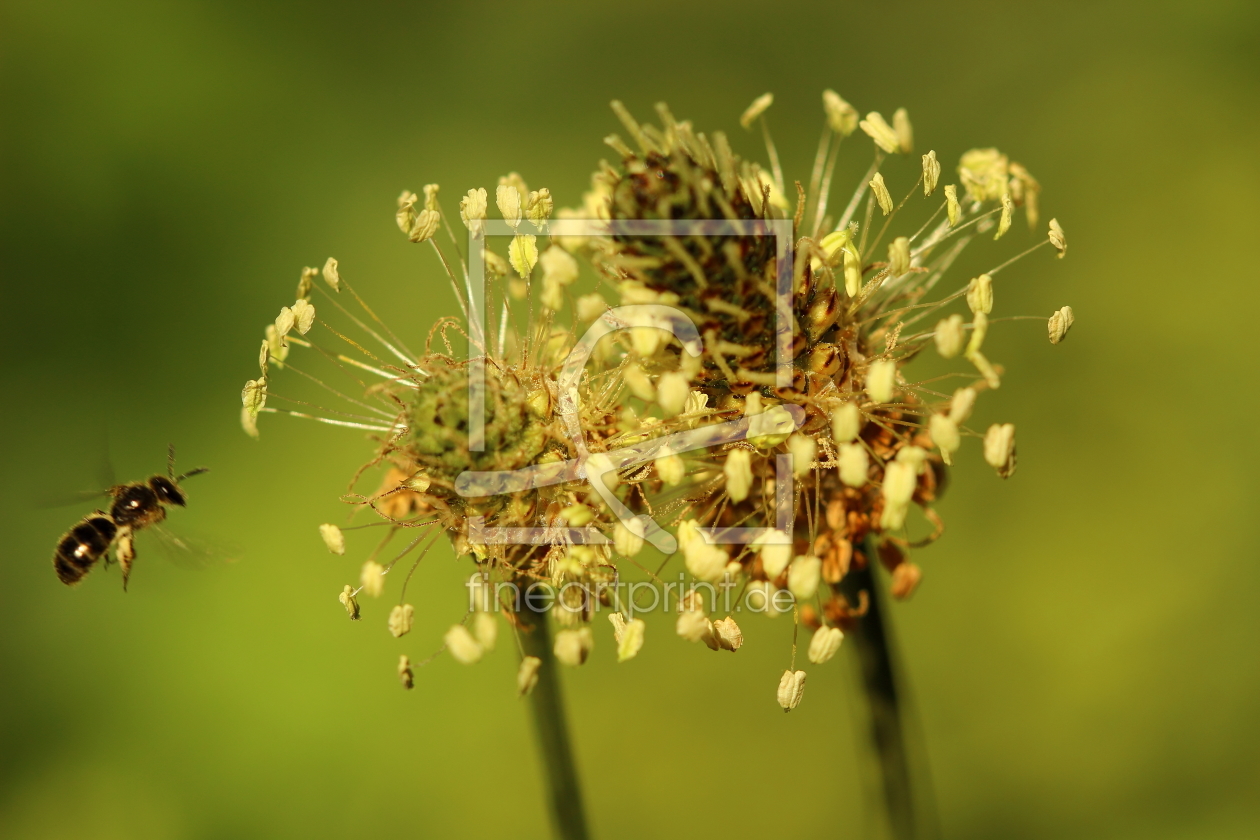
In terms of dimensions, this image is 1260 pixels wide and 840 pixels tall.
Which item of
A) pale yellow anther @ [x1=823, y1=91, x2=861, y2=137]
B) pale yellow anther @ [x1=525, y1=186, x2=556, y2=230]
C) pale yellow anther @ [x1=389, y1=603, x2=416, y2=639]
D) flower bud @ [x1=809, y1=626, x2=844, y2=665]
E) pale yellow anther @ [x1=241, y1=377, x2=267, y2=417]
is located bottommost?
flower bud @ [x1=809, y1=626, x2=844, y2=665]

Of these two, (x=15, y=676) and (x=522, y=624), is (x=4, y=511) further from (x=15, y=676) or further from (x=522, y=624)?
(x=522, y=624)

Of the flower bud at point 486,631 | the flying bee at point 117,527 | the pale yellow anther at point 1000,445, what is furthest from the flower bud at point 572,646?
the flying bee at point 117,527

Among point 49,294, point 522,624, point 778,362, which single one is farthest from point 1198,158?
point 49,294

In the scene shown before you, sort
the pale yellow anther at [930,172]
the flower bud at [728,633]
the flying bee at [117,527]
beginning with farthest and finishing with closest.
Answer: the flying bee at [117,527]
the pale yellow anther at [930,172]
the flower bud at [728,633]

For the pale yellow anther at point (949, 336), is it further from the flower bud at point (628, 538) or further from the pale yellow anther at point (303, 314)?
the pale yellow anther at point (303, 314)

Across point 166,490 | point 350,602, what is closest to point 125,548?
point 166,490

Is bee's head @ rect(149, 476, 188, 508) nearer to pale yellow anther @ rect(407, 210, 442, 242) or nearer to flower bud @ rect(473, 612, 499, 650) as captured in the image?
pale yellow anther @ rect(407, 210, 442, 242)

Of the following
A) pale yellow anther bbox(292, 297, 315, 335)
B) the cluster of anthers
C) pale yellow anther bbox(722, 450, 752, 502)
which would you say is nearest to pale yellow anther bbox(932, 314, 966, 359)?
the cluster of anthers
